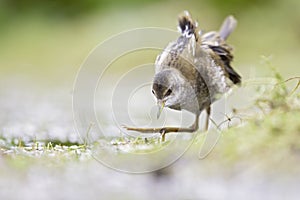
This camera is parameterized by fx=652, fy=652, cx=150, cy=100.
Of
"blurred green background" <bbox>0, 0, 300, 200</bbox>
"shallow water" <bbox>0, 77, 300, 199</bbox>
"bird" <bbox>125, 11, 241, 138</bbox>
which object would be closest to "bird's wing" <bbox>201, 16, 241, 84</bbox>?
"bird" <bbox>125, 11, 241, 138</bbox>

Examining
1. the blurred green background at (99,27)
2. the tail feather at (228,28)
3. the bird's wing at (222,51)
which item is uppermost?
the blurred green background at (99,27)

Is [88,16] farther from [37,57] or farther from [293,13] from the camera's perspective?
[293,13]

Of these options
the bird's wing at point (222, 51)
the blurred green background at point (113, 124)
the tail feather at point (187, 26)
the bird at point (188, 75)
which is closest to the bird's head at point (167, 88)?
the bird at point (188, 75)

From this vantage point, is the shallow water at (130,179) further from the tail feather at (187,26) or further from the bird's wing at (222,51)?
the bird's wing at (222,51)

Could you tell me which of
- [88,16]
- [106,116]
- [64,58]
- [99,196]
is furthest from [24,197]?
[88,16]

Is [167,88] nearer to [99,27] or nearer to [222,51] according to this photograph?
[222,51]

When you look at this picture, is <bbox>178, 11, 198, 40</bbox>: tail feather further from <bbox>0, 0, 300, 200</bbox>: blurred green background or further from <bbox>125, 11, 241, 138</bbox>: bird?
<bbox>0, 0, 300, 200</bbox>: blurred green background
